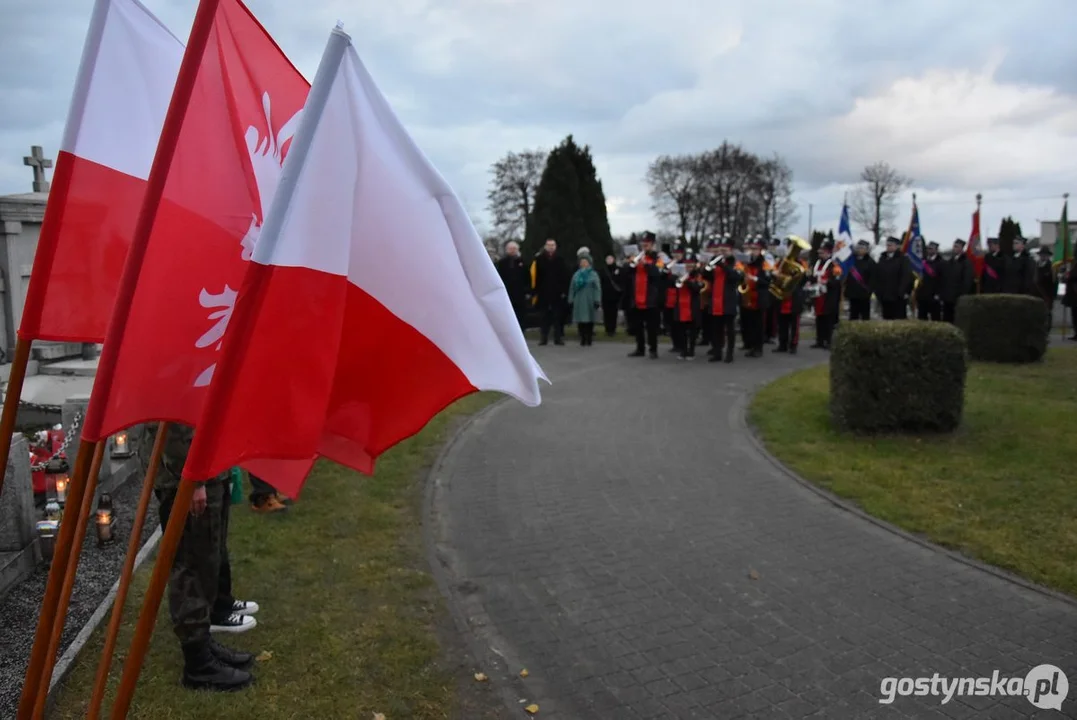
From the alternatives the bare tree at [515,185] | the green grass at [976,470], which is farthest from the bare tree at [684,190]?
the green grass at [976,470]

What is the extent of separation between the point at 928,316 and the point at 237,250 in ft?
61.7

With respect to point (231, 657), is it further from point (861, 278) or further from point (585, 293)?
point (861, 278)

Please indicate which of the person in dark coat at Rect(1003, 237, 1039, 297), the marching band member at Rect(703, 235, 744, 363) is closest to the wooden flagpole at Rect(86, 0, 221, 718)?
the marching band member at Rect(703, 235, 744, 363)

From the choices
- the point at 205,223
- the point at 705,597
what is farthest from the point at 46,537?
the point at 705,597

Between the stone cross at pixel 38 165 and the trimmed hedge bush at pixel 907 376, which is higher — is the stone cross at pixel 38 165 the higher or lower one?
the higher one

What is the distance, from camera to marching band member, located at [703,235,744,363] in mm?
14016

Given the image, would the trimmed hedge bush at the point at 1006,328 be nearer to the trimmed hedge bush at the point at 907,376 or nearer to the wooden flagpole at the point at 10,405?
the trimmed hedge bush at the point at 907,376

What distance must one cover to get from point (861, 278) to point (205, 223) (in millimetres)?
15351

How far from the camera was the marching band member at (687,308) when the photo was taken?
14.5 m

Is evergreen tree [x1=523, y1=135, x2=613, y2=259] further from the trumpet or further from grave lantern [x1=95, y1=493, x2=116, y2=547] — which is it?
grave lantern [x1=95, y1=493, x2=116, y2=547]

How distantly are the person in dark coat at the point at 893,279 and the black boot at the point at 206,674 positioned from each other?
14.4 m

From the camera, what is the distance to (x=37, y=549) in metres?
5.12

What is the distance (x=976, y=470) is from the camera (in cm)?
717

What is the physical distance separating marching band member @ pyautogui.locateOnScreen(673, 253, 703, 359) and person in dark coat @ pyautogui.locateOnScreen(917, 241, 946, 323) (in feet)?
20.0
